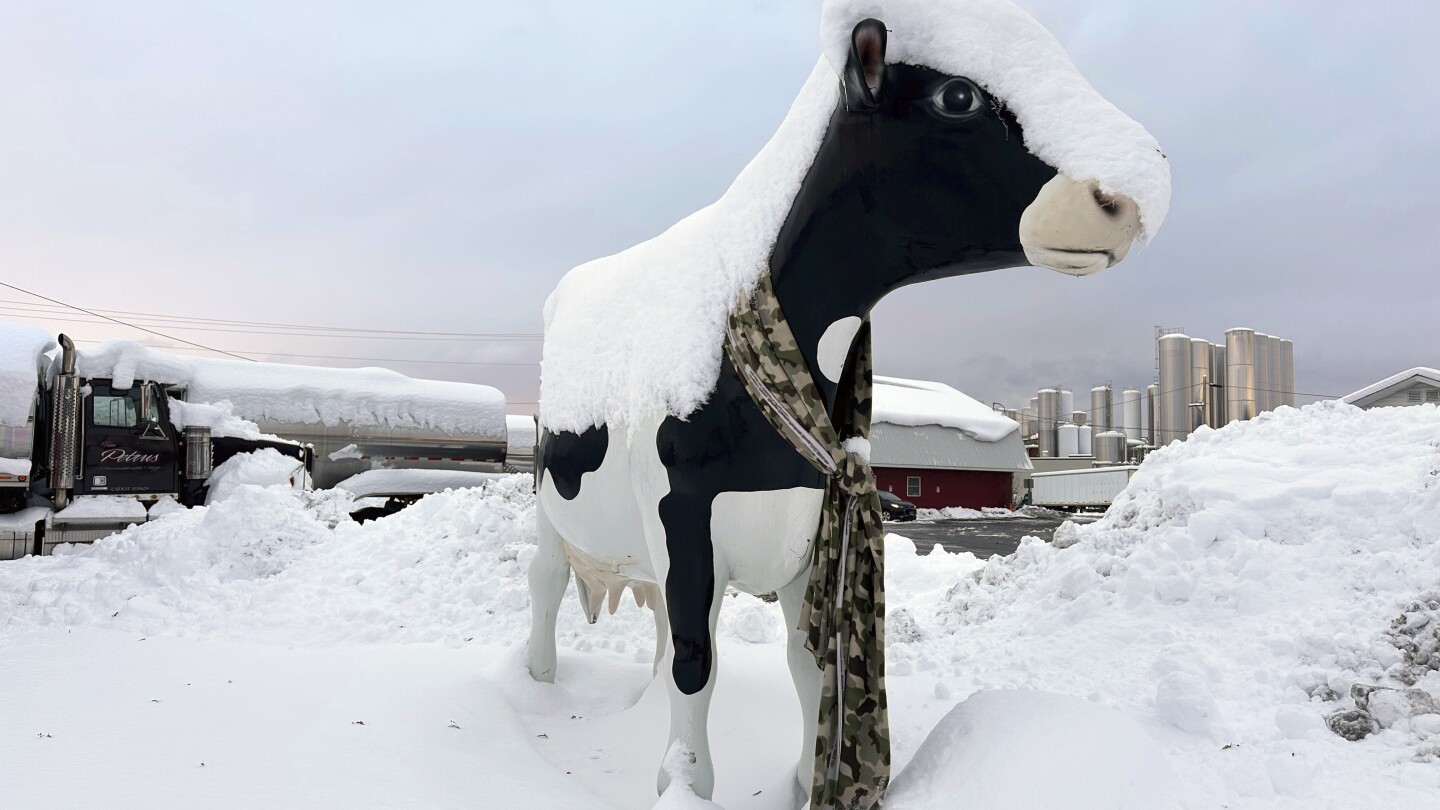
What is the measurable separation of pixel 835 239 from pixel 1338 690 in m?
2.64

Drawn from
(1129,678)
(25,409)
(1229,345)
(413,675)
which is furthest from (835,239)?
(1229,345)

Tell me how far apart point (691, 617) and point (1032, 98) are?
171 centimetres

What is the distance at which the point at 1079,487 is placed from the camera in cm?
3002

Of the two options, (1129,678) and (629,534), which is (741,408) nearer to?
(629,534)

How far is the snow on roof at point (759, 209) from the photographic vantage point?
2008 millimetres

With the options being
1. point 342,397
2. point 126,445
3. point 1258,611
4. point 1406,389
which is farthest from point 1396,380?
point 126,445

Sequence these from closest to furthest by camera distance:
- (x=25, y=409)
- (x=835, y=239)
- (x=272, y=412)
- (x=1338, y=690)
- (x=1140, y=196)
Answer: (x=1140, y=196)
(x=835, y=239)
(x=1338, y=690)
(x=25, y=409)
(x=272, y=412)

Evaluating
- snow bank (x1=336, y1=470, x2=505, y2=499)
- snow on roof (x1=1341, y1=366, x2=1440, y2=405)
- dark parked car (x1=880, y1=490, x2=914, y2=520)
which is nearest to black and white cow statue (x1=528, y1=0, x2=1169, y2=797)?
snow bank (x1=336, y1=470, x2=505, y2=499)

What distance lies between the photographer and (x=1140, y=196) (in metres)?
1.94

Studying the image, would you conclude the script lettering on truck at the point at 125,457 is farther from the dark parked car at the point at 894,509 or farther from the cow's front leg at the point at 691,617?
the dark parked car at the point at 894,509

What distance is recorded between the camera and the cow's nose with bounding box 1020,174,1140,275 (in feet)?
6.45

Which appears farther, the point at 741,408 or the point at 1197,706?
the point at 1197,706

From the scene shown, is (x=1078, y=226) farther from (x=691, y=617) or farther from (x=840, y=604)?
(x=691, y=617)

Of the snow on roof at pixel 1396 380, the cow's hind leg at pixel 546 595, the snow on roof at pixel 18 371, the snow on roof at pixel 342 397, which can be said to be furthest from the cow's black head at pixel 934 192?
the snow on roof at pixel 1396 380
